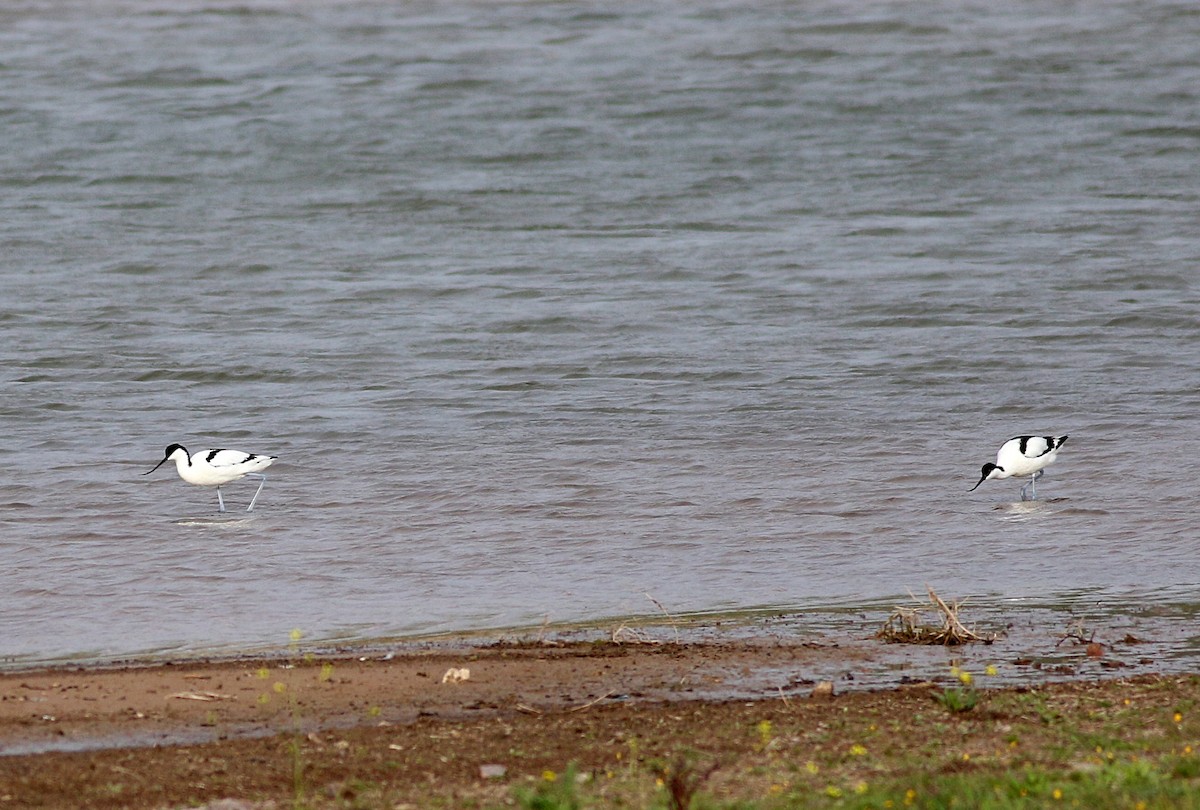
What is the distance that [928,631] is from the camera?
28.4ft

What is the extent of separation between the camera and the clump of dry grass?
8.52 metres

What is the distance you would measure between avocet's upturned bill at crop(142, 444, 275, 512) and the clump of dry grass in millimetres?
5677

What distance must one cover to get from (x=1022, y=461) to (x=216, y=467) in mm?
6090

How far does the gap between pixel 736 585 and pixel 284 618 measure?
2.71 m

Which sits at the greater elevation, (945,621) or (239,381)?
(945,621)

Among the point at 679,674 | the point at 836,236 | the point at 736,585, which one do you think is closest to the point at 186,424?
the point at 736,585

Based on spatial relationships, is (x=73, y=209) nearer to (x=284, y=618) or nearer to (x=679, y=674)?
(x=284, y=618)

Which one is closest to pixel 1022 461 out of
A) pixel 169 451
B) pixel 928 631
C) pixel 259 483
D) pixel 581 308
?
pixel 928 631

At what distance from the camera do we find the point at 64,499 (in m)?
12.6

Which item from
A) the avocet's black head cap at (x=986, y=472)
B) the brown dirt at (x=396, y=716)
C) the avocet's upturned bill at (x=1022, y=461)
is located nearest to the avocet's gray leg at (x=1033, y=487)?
the avocet's upturned bill at (x=1022, y=461)

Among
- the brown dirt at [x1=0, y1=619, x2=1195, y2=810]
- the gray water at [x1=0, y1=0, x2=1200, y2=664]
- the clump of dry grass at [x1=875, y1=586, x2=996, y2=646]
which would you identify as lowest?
the gray water at [x1=0, y1=0, x2=1200, y2=664]

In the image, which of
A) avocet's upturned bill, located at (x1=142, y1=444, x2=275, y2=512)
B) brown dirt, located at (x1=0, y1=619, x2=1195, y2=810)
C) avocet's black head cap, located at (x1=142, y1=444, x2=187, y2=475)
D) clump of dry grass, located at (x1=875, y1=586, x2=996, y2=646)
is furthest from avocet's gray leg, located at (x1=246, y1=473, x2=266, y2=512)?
clump of dry grass, located at (x1=875, y1=586, x2=996, y2=646)

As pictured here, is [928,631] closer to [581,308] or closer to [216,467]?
[216,467]

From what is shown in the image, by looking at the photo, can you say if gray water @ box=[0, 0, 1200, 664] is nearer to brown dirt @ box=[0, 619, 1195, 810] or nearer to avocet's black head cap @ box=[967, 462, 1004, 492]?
avocet's black head cap @ box=[967, 462, 1004, 492]
